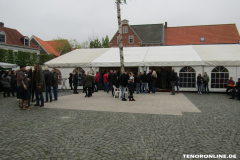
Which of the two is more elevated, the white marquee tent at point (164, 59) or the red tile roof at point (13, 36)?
the red tile roof at point (13, 36)

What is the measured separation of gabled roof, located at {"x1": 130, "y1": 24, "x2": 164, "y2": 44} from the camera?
1622 inches

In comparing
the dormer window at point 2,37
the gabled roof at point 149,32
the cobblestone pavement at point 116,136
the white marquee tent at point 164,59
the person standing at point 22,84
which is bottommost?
the cobblestone pavement at point 116,136

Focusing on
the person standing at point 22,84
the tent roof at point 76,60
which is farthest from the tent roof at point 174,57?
the person standing at point 22,84

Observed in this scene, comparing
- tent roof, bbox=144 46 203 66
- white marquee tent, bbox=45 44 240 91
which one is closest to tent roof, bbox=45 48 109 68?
white marquee tent, bbox=45 44 240 91

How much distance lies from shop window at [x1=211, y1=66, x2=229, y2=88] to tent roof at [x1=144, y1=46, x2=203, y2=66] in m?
1.37

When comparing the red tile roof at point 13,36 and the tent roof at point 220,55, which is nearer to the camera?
the tent roof at point 220,55

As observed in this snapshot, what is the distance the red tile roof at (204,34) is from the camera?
4094 cm

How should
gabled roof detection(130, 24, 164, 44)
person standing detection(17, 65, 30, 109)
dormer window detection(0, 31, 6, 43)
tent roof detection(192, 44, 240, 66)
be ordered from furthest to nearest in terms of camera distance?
gabled roof detection(130, 24, 164, 44), dormer window detection(0, 31, 6, 43), tent roof detection(192, 44, 240, 66), person standing detection(17, 65, 30, 109)

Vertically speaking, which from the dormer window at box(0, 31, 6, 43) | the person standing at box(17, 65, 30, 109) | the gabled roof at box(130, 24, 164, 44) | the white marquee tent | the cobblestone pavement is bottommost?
the cobblestone pavement

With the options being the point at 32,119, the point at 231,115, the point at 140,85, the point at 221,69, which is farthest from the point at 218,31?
the point at 32,119

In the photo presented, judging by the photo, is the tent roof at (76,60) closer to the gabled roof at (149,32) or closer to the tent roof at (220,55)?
the tent roof at (220,55)

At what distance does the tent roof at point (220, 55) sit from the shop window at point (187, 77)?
4.19 ft

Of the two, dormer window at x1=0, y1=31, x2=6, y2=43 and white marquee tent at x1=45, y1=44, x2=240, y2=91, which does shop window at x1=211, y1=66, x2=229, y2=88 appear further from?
dormer window at x1=0, y1=31, x2=6, y2=43

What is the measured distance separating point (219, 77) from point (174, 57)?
3.64 metres
